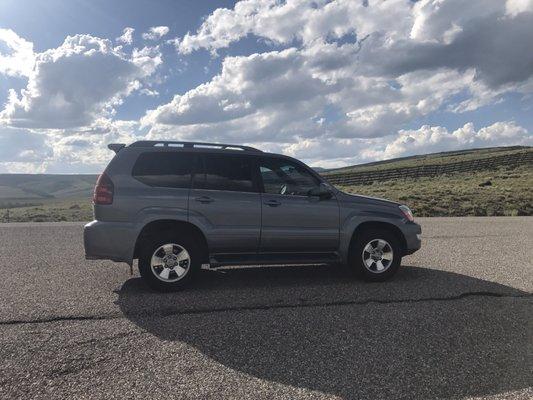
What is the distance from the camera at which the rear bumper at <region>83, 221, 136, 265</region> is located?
5.90 meters

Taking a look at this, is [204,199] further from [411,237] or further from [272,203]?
[411,237]

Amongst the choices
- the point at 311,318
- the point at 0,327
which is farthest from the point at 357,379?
the point at 0,327

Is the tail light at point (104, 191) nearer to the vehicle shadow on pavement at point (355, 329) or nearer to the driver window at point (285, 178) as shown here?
the vehicle shadow on pavement at point (355, 329)

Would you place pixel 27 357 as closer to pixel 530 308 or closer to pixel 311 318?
pixel 311 318

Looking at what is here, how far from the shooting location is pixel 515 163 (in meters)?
59.9

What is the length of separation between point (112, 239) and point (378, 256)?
360 centimetres

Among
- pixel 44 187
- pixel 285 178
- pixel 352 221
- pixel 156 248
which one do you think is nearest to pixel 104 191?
pixel 156 248

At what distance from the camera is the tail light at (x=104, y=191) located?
5.90m

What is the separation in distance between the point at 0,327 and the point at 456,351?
4394 millimetres

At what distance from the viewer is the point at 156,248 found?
592 centimetres

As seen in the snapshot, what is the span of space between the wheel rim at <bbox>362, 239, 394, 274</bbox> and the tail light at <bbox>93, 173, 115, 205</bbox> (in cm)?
350

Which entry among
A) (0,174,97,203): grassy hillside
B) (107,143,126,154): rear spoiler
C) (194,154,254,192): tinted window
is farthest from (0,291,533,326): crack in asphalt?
(0,174,97,203): grassy hillside

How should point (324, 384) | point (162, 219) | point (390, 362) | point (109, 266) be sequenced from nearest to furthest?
point (324, 384) → point (390, 362) → point (162, 219) → point (109, 266)

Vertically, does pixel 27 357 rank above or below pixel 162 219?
below
